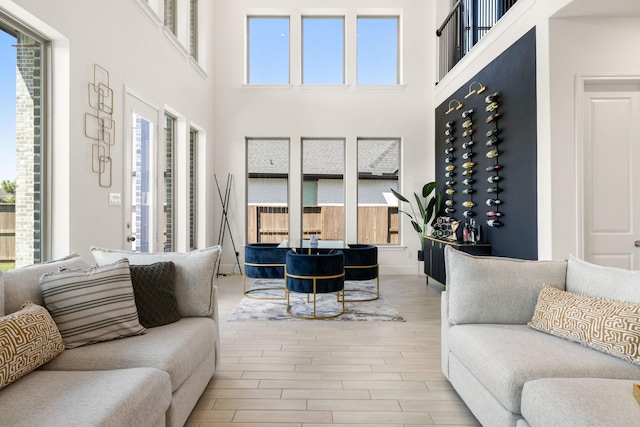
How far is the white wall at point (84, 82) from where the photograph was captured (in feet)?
9.75

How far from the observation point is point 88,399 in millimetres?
1490

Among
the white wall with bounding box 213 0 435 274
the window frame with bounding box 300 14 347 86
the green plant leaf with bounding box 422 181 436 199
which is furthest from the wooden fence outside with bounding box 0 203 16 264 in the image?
the green plant leaf with bounding box 422 181 436 199

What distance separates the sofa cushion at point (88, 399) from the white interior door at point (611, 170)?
12.0ft

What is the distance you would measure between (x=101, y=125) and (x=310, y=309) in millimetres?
2794

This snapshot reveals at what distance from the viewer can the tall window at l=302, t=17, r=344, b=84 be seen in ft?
23.7

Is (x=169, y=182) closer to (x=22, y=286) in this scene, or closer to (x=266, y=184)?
(x=266, y=184)

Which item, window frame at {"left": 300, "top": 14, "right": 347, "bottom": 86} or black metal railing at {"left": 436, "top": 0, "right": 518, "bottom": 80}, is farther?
window frame at {"left": 300, "top": 14, "right": 347, "bottom": 86}

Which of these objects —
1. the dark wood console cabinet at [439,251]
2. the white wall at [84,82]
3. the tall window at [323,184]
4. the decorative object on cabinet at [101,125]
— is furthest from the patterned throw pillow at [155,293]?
the tall window at [323,184]

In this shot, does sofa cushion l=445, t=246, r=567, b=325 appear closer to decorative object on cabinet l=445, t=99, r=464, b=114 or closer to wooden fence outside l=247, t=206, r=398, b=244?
decorative object on cabinet l=445, t=99, r=464, b=114

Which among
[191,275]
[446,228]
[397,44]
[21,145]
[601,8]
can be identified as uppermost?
[397,44]

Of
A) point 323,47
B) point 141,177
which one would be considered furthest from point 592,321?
point 323,47

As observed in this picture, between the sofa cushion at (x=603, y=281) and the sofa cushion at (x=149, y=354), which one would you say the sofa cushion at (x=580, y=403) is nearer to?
the sofa cushion at (x=603, y=281)

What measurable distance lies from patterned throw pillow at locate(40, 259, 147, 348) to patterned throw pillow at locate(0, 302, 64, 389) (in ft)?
0.33

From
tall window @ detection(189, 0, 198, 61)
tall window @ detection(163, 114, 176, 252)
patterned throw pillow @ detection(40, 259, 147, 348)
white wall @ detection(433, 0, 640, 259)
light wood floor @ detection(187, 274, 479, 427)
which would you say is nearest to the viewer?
patterned throw pillow @ detection(40, 259, 147, 348)
